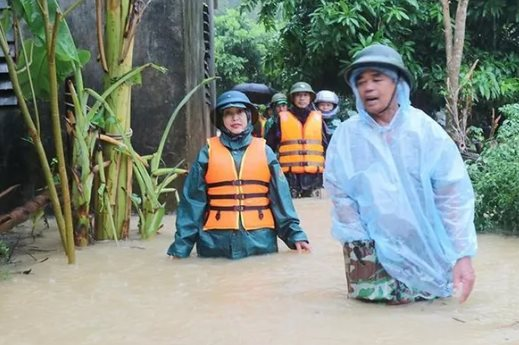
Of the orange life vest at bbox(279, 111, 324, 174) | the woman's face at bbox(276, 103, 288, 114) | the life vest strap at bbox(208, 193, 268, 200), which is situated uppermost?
the woman's face at bbox(276, 103, 288, 114)

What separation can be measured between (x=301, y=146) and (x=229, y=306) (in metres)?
6.49

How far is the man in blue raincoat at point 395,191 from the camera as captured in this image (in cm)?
385

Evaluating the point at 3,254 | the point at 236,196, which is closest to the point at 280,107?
the point at 236,196

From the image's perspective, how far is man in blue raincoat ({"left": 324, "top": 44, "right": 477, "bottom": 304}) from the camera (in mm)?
3852

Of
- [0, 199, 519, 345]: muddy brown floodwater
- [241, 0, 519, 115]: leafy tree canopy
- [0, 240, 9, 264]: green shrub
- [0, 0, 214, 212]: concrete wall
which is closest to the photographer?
[0, 199, 519, 345]: muddy brown floodwater

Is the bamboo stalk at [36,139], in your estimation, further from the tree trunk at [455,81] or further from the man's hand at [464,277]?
the tree trunk at [455,81]

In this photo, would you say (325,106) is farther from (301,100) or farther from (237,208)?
(237,208)

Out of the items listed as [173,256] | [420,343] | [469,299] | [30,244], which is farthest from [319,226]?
[420,343]

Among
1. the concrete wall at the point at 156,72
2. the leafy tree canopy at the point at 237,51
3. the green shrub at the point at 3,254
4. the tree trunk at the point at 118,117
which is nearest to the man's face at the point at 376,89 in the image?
the tree trunk at the point at 118,117

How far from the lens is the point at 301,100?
10484mm

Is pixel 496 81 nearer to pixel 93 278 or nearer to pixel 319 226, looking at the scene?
pixel 319 226

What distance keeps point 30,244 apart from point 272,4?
876 centimetres

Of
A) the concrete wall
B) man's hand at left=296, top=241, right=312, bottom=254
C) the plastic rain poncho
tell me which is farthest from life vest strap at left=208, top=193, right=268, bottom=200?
the concrete wall

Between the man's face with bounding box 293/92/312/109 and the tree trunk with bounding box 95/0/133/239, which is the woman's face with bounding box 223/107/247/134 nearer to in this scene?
the tree trunk with bounding box 95/0/133/239
